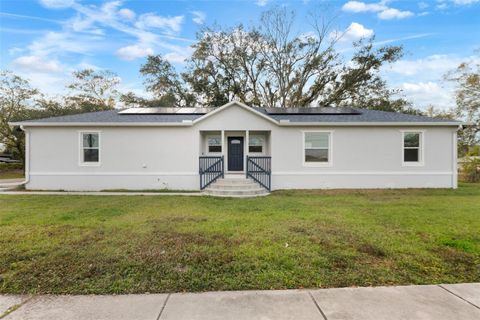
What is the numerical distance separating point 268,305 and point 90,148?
11.6 meters

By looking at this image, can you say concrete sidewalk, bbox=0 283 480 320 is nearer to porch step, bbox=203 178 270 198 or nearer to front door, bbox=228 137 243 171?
porch step, bbox=203 178 270 198

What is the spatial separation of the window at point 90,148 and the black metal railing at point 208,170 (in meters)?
4.67

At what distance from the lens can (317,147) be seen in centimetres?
1182

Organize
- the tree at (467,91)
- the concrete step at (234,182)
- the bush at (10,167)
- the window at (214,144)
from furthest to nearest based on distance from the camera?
the bush at (10,167)
the tree at (467,91)
the window at (214,144)
the concrete step at (234,182)

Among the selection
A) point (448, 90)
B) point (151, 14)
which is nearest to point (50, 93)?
point (151, 14)

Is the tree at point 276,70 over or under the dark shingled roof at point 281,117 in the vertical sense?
over

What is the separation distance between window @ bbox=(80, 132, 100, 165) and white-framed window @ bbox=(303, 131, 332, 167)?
30.5ft

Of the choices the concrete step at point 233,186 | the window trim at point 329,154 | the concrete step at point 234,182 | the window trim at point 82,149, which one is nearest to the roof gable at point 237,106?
the window trim at point 329,154

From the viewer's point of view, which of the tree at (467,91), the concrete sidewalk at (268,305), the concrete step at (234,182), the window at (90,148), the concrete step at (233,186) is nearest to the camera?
the concrete sidewalk at (268,305)

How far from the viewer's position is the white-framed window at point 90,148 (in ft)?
38.4

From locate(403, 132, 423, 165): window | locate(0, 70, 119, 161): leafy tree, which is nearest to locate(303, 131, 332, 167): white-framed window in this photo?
locate(403, 132, 423, 165): window

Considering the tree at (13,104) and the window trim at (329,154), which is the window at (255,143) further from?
the tree at (13,104)

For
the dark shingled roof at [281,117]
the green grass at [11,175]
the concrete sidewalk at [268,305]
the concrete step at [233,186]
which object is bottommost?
the concrete sidewalk at [268,305]

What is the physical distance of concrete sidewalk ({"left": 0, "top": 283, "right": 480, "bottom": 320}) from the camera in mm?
2551
